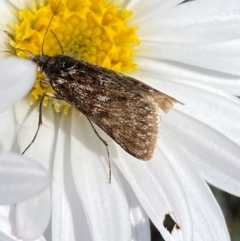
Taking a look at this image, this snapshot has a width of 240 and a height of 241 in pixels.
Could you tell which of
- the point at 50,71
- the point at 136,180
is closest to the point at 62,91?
the point at 50,71

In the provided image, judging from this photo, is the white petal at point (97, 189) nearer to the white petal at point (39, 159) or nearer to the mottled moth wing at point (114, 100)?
the white petal at point (39, 159)

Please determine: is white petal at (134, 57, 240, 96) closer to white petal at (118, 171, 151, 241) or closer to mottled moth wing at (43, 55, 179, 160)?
mottled moth wing at (43, 55, 179, 160)

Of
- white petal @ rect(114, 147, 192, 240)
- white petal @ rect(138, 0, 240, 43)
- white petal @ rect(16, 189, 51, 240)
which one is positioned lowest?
white petal @ rect(16, 189, 51, 240)

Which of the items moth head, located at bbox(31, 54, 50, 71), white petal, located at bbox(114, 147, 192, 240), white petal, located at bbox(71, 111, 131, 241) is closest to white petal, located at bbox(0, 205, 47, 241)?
white petal, located at bbox(71, 111, 131, 241)

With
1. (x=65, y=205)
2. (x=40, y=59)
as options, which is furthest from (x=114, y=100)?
(x=65, y=205)

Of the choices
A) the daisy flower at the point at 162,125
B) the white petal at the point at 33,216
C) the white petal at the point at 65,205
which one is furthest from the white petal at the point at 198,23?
the white petal at the point at 33,216

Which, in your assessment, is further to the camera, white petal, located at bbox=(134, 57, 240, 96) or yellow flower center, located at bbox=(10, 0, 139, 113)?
white petal, located at bbox=(134, 57, 240, 96)

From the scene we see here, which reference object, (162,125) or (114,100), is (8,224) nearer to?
(114,100)
